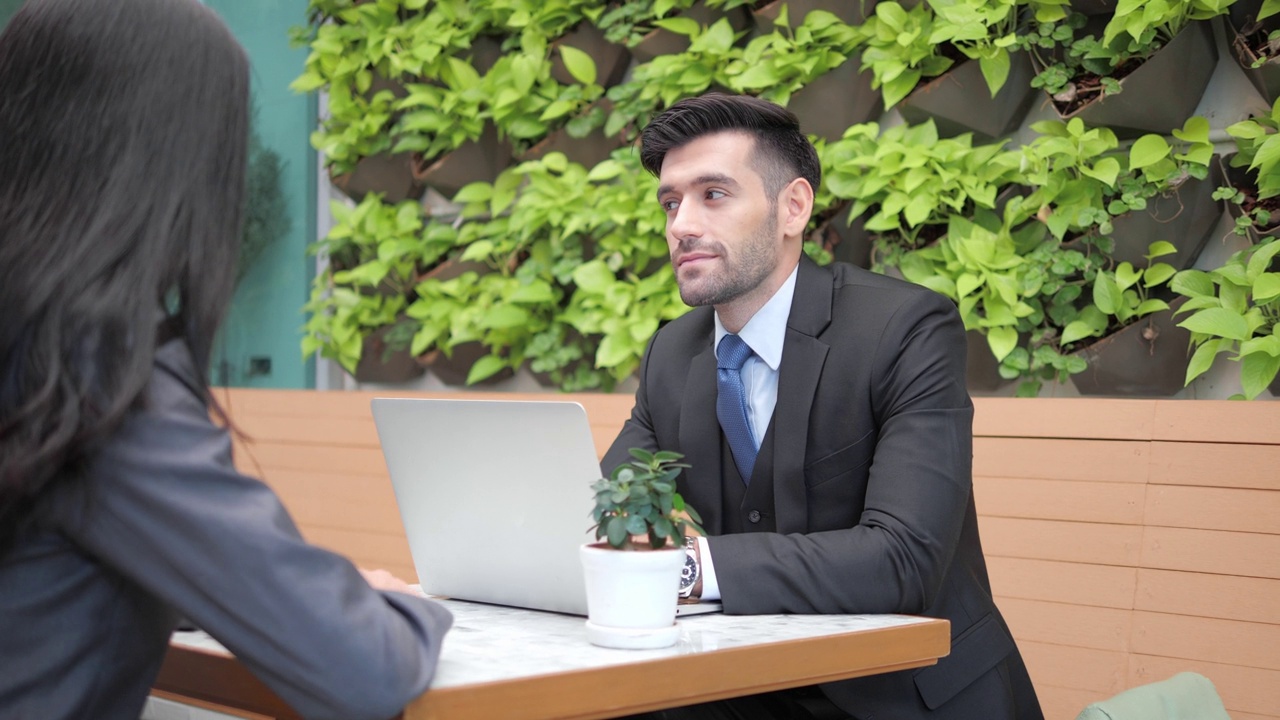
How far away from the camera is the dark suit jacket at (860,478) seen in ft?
4.79

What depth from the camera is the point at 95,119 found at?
0.97m

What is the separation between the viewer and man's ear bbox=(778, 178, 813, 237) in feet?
6.81

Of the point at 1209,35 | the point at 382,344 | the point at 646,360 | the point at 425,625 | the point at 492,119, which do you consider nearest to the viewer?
the point at 425,625

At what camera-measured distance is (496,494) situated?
136cm

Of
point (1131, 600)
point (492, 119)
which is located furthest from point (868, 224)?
point (492, 119)

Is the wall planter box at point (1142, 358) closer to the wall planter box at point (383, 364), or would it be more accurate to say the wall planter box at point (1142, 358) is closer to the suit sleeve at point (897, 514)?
the suit sleeve at point (897, 514)

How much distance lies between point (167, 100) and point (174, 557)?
1.24 ft

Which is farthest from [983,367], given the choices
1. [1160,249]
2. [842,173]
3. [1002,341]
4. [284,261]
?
[284,261]

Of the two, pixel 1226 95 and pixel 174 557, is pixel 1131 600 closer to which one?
pixel 1226 95

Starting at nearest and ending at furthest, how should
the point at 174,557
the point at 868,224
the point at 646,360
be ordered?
the point at 174,557, the point at 646,360, the point at 868,224

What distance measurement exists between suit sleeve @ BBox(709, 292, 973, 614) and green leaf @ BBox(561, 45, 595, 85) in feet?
5.96

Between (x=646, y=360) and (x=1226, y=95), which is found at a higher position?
(x=1226, y=95)

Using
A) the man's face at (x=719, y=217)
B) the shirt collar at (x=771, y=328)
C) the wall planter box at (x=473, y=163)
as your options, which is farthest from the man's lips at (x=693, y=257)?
the wall planter box at (x=473, y=163)

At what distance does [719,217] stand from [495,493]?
0.81 m
